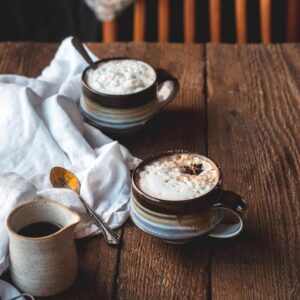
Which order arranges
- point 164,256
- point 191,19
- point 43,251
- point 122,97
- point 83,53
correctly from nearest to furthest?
point 43,251 < point 164,256 < point 122,97 < point 83,53 < point 191,19

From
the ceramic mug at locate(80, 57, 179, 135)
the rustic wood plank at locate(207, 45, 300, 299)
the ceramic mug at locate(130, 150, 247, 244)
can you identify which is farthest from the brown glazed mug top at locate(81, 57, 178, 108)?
the ceramic mug at locate(130, 150, 247, 244)

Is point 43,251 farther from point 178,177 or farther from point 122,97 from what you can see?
point 122,97

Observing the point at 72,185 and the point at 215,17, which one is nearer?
the point at 72,185

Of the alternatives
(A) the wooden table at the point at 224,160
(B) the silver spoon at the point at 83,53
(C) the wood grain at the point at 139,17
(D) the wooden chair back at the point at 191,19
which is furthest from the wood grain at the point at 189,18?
(B) the silver spoon at the point at 83,53

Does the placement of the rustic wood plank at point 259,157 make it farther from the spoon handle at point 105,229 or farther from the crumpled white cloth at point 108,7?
the crumpled white cloth at point 108,7

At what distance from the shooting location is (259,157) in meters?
1.15

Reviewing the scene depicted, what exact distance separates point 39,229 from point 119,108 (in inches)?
13.3

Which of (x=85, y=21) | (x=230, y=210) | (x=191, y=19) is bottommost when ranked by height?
(x=85, y=21)

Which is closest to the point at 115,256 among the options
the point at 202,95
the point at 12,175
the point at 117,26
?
the point at 12,175

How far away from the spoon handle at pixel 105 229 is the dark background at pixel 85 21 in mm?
1321

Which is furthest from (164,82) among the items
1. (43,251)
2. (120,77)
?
(43,251)

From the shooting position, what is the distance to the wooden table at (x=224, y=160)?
879 mm

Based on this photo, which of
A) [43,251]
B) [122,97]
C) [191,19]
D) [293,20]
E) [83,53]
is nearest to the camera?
[43,251]

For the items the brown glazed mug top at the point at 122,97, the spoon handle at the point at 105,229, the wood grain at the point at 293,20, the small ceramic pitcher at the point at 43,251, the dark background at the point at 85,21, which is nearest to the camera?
the small ceramic pitcher at the point at 43,251
